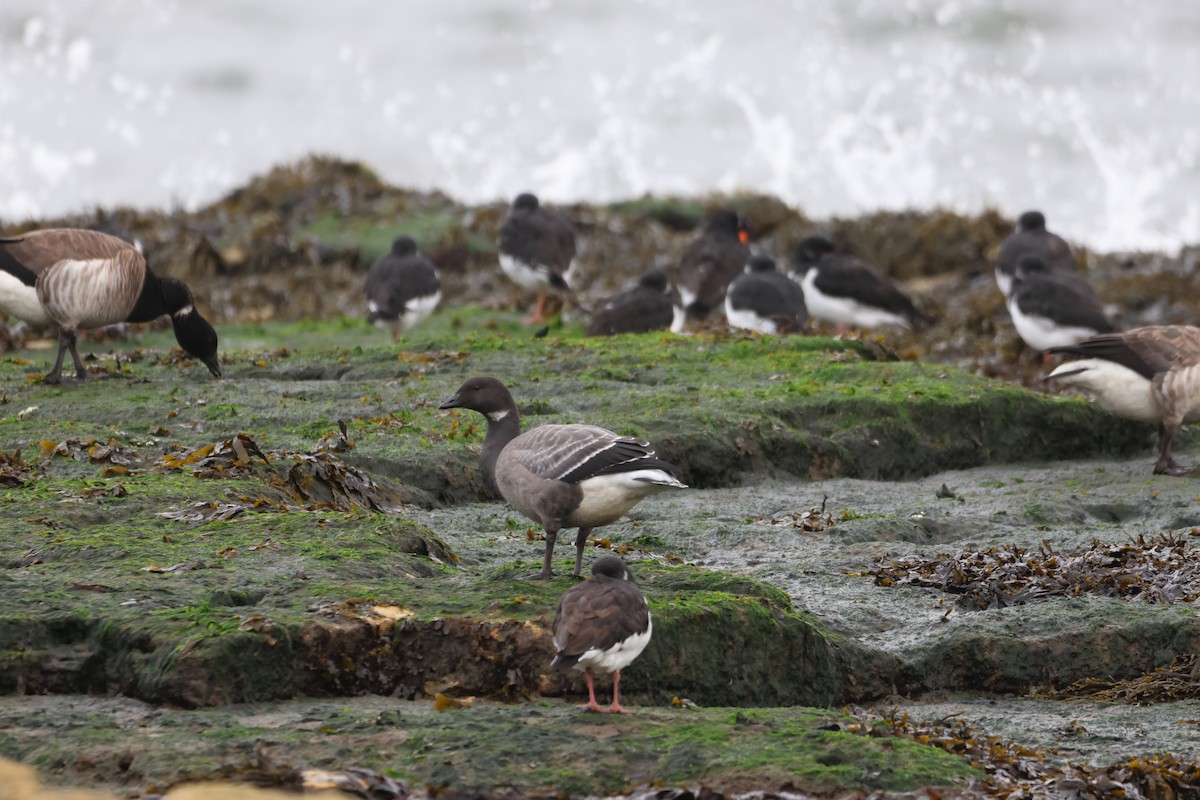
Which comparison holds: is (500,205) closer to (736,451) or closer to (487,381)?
(736,451)

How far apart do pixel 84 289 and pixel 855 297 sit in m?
11.5

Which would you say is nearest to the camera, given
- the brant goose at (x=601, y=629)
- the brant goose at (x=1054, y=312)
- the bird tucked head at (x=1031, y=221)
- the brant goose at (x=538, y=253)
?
the brant goose at (x=601, y=629)

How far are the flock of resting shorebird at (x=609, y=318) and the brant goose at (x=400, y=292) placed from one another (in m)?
0.02

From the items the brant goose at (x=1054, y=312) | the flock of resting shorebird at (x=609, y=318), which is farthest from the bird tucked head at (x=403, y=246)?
the brant goose at (x=1054, y=312)

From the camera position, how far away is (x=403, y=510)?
9.53 m

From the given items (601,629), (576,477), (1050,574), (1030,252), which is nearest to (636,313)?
(1030,252)

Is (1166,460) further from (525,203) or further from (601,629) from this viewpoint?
(525,203)

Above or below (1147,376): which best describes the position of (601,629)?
below

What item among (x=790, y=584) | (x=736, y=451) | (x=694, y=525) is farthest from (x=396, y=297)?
(x=790, y=584)

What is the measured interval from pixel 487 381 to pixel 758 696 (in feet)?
8.75

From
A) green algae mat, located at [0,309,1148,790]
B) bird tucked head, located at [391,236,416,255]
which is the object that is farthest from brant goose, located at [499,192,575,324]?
green algae mat, located at [0,309,1148,790]

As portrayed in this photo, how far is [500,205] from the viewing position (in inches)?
1241

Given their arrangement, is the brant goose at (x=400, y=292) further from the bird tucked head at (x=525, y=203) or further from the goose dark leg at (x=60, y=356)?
the goose dark leg at (x=60, y=356)

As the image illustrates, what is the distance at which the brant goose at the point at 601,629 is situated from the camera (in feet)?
18.4
